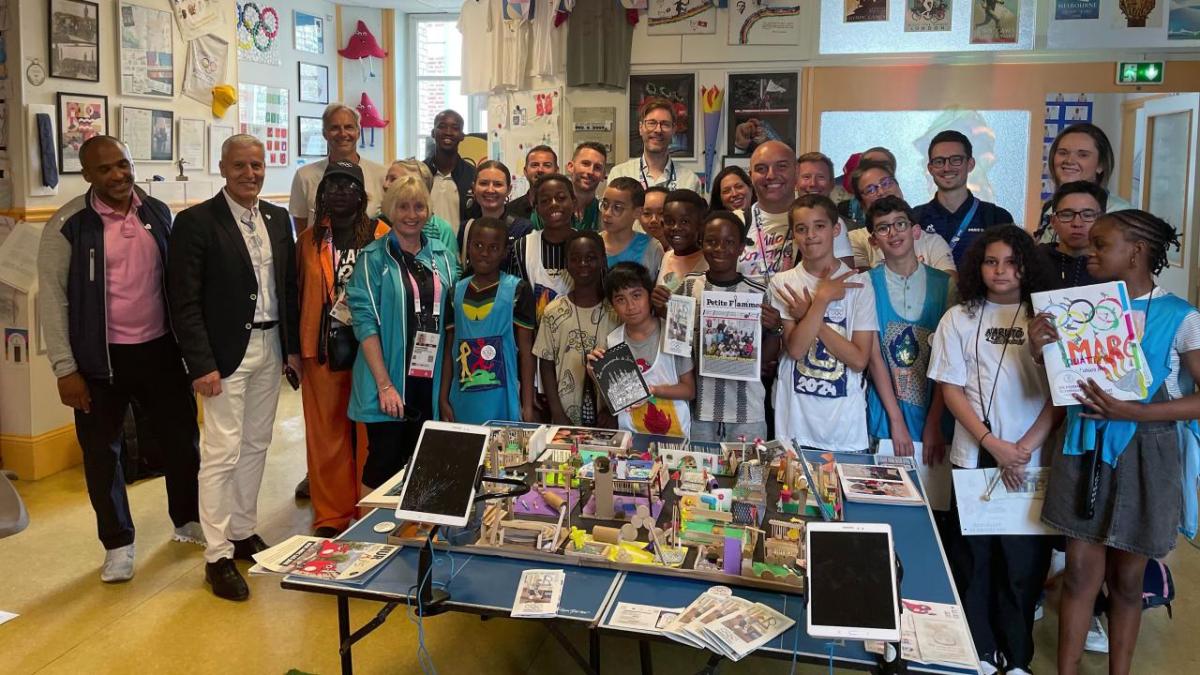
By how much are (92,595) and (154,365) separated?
3.19 feet

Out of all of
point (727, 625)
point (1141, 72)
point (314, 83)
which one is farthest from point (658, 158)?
point (314, 83)

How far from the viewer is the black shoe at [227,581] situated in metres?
3.69

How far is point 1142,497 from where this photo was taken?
9.04ft

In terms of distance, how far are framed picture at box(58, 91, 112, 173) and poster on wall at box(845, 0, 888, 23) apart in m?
4.71

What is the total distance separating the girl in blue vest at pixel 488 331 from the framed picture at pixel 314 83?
6.27 metres

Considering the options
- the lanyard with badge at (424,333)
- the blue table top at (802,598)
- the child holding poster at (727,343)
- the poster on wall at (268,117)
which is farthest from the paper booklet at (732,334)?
the poster on wall at (268,117)

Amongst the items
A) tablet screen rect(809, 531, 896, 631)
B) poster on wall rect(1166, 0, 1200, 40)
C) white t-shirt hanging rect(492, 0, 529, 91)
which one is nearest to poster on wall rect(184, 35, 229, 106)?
white t-shirt hanging rect(492, 0, 529, 91)

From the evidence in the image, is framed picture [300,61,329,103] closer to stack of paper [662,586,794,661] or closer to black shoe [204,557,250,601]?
black shoe [204,557,250,601]

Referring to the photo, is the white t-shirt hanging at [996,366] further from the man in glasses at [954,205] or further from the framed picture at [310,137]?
the framed picture at [310,137]

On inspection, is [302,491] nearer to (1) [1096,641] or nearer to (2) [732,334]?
(2) [732,334]

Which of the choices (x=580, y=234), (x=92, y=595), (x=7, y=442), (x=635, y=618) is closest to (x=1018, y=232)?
(x=580, y=234)

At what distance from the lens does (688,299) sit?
3.32 meters

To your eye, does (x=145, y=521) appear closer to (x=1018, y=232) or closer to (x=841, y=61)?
(x=1018, y=232)

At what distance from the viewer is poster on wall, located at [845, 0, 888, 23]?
20.1 ft
